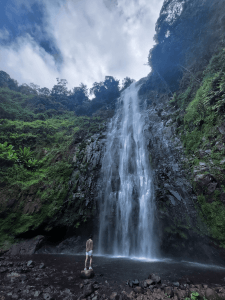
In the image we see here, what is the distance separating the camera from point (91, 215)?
40.4ft

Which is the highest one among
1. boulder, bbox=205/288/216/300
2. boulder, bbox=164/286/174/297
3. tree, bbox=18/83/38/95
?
tree, bbox=18/83/38/95

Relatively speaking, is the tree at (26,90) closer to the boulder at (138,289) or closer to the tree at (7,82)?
the tree at (7,82)

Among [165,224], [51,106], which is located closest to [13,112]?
[51,106]

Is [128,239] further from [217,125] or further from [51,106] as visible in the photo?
[51,106]

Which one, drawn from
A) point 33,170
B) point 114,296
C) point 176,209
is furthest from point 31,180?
point 176,209

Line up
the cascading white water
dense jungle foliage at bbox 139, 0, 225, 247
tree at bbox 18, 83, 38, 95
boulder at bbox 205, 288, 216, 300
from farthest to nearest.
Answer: tree at bbox 18, 83, 38, 95
the cascading white water
dense jungle foliage at bbox 139, 0, 225, 247
boulder at bbox 205, 288, 216, 300

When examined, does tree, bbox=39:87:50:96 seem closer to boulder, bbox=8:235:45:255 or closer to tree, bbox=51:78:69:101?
tree, bbox=51:78:69:101

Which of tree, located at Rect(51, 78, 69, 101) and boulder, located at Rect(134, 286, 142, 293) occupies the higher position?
tree, located at Rect(51, 78, 69, 101)

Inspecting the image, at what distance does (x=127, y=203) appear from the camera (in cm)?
1239

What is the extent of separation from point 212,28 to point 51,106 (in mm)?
33504

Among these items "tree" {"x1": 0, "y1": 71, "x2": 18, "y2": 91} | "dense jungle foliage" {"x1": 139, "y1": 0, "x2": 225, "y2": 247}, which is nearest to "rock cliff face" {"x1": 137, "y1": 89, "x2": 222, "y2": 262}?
"dense jungle foliage" {"x1": 139, "y1": 0, "x2": 225, "y2": 247}

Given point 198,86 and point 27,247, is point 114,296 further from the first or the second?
point 198,86

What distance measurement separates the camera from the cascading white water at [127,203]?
1102 centimetres

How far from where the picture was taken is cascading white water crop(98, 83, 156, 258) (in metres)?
11.0
